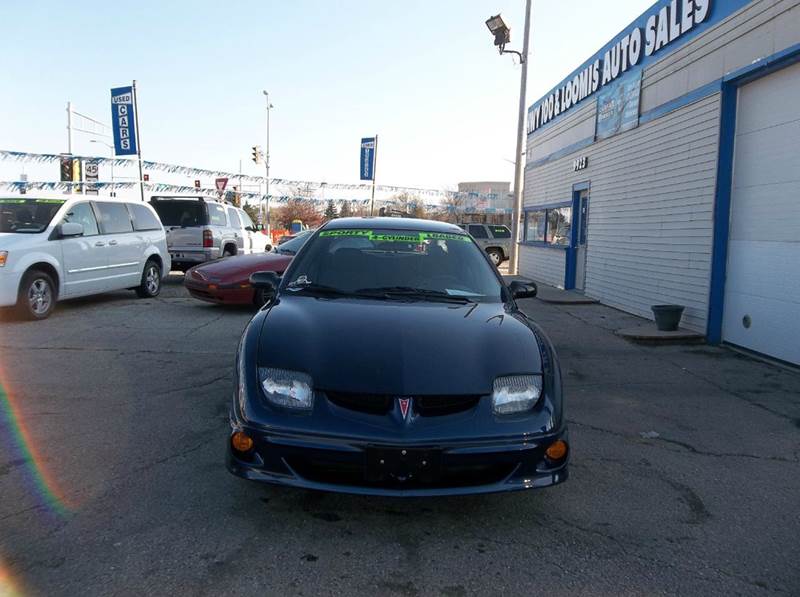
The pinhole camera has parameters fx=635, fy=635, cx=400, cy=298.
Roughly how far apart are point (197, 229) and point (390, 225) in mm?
10212

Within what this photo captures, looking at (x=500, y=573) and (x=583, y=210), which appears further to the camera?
(x=583, y=210)

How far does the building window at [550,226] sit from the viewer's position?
1572 centimetres

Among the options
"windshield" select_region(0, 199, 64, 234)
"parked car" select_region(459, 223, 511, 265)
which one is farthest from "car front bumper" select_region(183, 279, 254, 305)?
"parked car" select_region(459, 223, 511, 265)

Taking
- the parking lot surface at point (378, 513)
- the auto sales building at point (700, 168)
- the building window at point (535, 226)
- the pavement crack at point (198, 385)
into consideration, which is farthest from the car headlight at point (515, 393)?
the building window at point (535, 226)

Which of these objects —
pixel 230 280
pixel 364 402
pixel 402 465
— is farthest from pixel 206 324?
pixel 402 465

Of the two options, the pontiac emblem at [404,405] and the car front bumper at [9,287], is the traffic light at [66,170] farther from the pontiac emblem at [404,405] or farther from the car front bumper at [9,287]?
the pontiac emblem at [404,405]

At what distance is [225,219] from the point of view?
1521 centimetres

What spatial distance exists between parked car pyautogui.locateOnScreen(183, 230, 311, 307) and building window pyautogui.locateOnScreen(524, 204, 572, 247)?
7.90 metres

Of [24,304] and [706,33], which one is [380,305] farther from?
[706,33]

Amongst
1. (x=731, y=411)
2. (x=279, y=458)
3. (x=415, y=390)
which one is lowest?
(x=731, y=411)

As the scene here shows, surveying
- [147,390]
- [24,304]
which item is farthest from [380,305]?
[24,304]

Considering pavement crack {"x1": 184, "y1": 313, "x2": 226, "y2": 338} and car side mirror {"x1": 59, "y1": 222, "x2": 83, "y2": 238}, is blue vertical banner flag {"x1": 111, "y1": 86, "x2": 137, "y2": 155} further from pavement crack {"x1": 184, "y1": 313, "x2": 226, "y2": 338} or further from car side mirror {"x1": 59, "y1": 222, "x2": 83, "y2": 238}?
pavement crack {"x1": 184, "y1": 313, "x2": 226, "y2": 338}

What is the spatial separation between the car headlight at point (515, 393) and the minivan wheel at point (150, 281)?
9673 millimetres

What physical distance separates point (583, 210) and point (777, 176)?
7.21 metres
